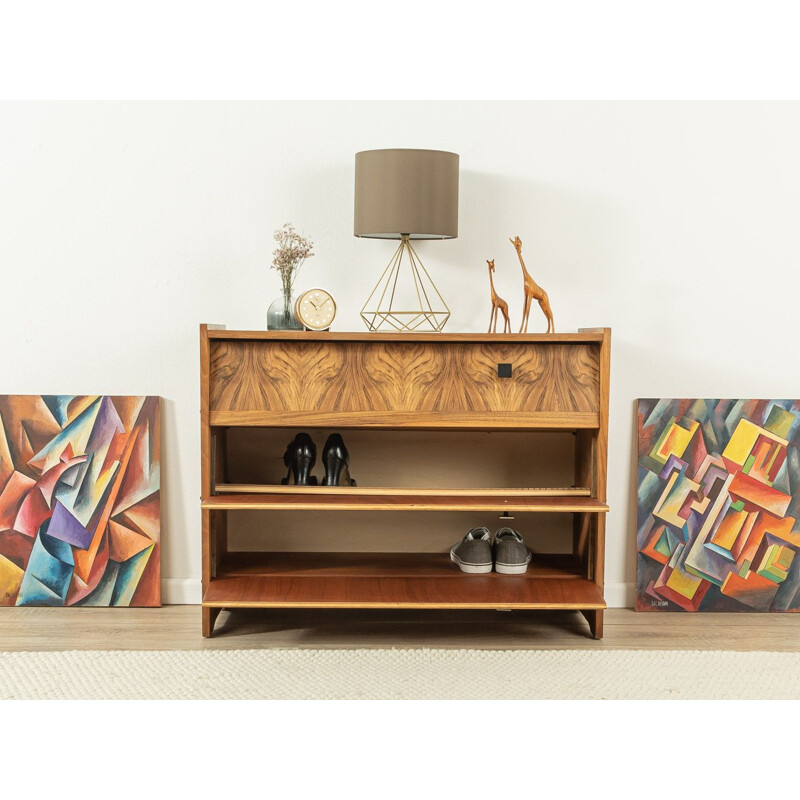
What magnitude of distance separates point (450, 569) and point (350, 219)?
142 centimetres

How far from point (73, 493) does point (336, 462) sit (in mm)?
1078

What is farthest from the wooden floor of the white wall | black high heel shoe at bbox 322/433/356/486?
black high heel shoe at bbox 322/433/356/486

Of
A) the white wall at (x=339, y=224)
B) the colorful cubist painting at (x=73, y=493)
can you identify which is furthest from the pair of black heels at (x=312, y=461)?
the colorful cubist painting at (x=73, y=493)

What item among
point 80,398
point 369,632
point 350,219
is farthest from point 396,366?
point 80,398

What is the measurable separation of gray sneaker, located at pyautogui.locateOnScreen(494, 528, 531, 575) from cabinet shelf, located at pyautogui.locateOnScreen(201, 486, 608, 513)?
0.82 ft

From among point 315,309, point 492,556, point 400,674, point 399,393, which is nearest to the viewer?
→ point 400,674

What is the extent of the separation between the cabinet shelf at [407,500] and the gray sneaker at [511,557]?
249 millimetres

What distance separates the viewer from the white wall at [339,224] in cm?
361

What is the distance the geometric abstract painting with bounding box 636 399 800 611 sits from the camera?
12.1ft

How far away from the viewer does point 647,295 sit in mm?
3684

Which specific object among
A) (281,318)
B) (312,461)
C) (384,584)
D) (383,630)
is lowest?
(383,630)

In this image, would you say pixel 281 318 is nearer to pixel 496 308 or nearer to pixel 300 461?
pixel 300 461

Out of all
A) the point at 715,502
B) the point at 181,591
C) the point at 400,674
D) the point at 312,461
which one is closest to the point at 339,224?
the point at 312,461

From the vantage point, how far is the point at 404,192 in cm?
331
